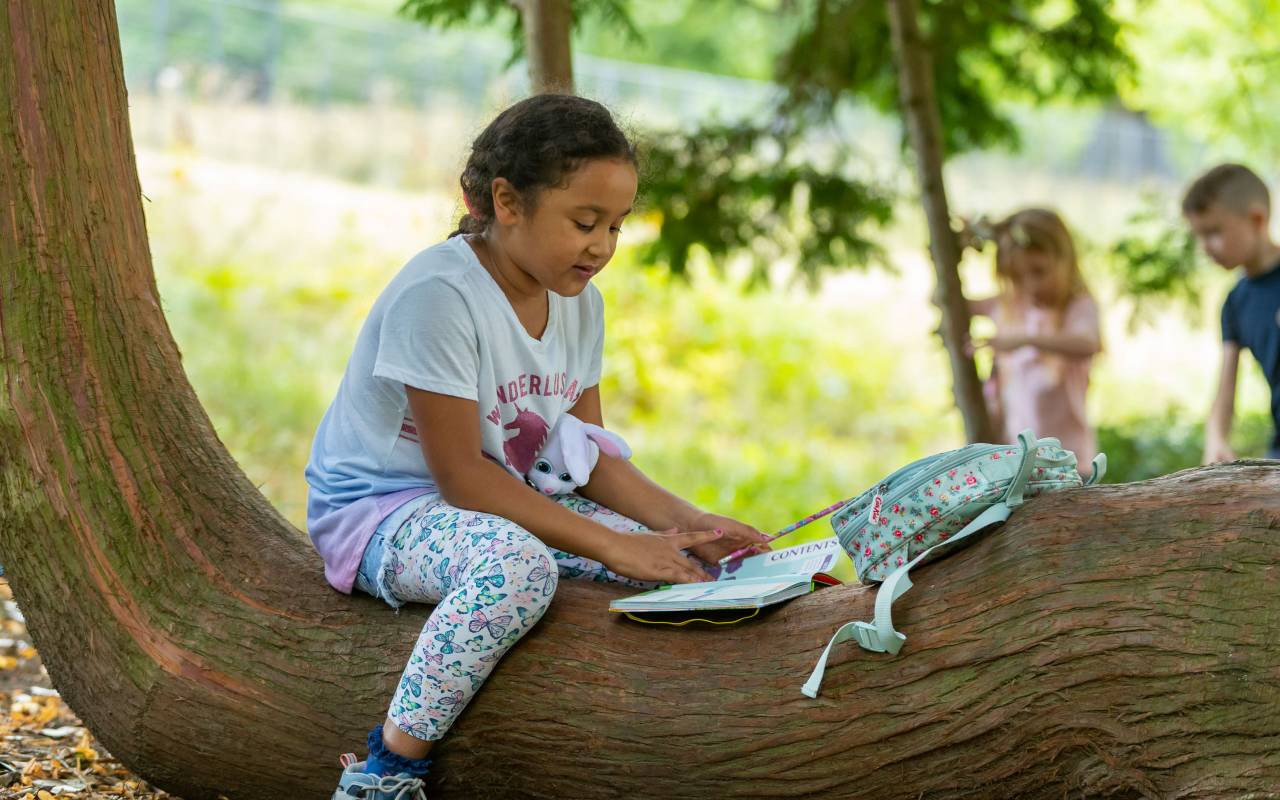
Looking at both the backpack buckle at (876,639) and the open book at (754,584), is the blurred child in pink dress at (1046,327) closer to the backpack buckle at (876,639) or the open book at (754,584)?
the open book at (754,584)

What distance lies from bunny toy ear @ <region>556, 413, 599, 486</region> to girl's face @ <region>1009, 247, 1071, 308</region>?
2900 millimetres

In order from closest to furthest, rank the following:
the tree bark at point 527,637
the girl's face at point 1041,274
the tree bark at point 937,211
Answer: the tree bark at point 527,637 < the tree bark at point 937,211 < the girl's face at point 1041,274

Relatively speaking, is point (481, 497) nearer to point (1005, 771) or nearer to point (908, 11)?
point (1005, 771)

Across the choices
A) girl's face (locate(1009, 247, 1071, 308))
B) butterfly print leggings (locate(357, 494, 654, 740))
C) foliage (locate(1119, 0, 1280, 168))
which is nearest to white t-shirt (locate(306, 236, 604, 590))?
butterfly print leggings (locate(357, 494, 654, 740))

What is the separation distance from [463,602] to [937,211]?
11.1ft

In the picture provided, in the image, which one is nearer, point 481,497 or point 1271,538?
point 1271,538

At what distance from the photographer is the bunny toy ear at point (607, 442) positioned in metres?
3.33

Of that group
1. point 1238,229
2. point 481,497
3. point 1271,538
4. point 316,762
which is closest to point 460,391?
point 481,497

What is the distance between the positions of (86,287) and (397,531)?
3.12 ft

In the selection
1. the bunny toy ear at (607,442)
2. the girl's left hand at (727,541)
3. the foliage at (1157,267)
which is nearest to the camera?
the girl's left hand at (727,541)

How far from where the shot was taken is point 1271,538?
231 centimetres

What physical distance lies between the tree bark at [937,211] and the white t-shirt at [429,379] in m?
2.53

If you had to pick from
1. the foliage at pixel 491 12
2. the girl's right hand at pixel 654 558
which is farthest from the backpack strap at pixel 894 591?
the foliage at pixel 491 12

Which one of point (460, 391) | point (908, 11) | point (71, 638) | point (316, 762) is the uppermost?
point (908, 11)
